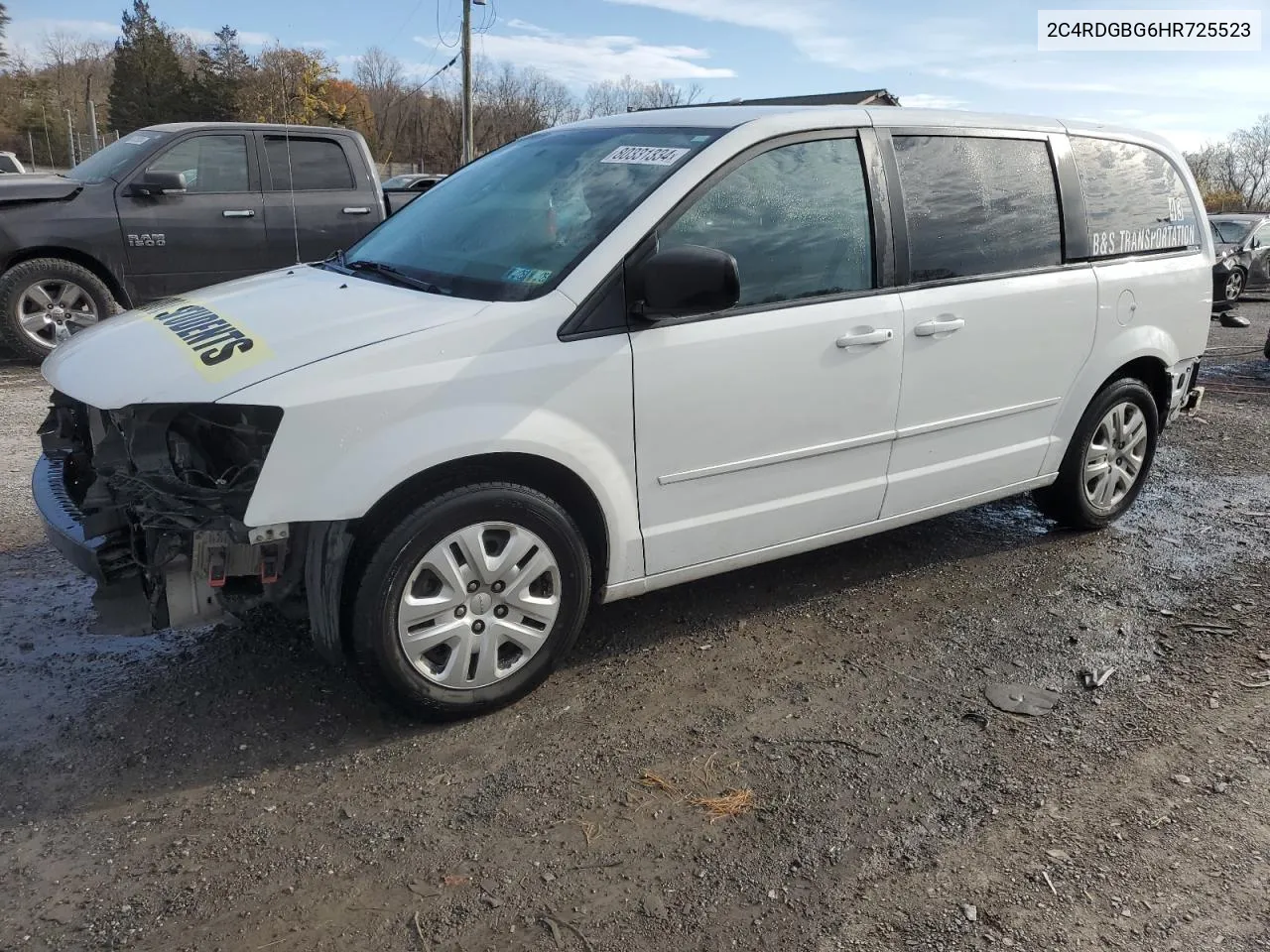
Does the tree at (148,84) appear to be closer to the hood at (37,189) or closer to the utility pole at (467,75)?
the utility pole at (467,75)

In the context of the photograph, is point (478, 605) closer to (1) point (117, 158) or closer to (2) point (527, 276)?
(2) point (527, 276)

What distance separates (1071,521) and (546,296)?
3159 millimetres

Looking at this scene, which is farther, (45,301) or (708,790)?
(45,301)

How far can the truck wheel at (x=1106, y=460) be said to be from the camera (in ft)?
15.2

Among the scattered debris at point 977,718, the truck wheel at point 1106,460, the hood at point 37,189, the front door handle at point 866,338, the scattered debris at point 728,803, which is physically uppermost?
the hood at point 37,189

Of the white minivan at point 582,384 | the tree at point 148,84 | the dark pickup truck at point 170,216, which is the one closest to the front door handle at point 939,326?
the white minivan at point 582,384

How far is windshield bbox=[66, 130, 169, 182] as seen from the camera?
802cm

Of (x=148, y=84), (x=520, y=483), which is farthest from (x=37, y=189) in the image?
(x=148, y=84)

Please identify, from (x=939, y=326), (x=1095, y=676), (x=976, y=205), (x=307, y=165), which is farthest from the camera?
(x=307, y=165)

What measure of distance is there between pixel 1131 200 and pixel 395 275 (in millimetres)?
3419

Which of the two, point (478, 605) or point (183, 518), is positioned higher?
point (183, 518)

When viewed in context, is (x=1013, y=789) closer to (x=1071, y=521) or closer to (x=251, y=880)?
(x=251, y=880)

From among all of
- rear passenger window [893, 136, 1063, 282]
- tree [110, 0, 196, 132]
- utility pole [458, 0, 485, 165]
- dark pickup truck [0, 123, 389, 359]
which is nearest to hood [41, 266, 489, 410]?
rear passenger window [893, 136, 1063, 282]

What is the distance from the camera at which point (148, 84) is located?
53.3 m
